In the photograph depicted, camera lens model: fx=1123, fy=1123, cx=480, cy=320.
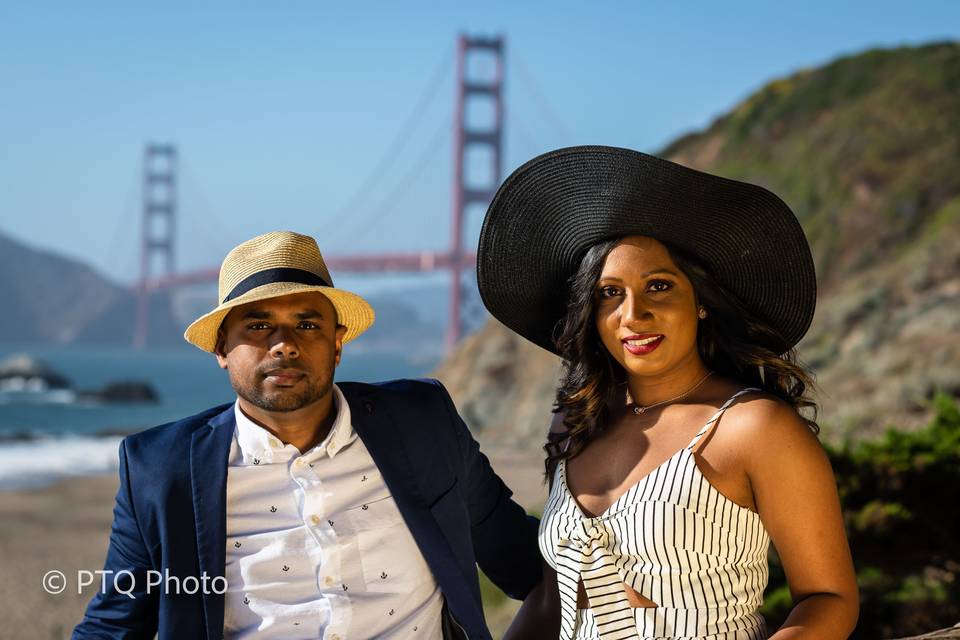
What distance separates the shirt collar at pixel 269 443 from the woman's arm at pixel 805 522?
68 centimetres

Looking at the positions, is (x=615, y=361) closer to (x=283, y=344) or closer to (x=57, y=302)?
(x=283, y=344)

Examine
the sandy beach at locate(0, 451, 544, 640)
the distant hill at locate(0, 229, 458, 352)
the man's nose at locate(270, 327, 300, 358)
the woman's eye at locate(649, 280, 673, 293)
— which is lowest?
Answer: the distant hill at locate(0, 229, 458, 352)

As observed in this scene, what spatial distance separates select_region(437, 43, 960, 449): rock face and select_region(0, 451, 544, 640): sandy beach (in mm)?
1853

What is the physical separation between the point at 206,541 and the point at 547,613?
1.94 ft

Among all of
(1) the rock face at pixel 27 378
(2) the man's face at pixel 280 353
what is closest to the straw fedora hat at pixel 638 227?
(2) the man's face at pixel 280 353

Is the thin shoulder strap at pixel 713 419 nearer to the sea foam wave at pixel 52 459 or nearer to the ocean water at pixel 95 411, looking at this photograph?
the ocean water at pixel 95 411

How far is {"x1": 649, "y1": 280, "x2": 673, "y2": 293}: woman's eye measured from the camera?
176 centimetres

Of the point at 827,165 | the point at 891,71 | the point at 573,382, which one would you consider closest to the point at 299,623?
the point at 573,382

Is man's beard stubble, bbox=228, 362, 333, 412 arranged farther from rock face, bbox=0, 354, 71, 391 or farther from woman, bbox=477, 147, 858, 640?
rock face, bbox=0, 354, 71, 391

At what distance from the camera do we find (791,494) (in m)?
1.57

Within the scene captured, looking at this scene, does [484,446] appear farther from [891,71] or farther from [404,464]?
[404,464]

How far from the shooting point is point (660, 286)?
177 centimetres

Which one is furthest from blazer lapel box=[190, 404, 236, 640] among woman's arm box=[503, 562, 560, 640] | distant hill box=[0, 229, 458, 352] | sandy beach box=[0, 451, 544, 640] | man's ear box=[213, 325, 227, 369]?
distant hill box=[0, 229, 458, 352]

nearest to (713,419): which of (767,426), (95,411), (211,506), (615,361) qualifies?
(767,426)
